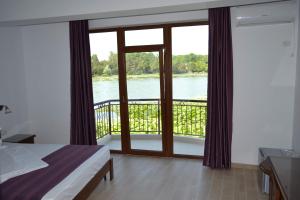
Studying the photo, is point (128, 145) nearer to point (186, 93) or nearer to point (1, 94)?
point (186, 93)

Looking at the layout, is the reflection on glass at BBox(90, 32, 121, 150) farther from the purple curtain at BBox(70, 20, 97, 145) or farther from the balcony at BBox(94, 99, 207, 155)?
the purple curtain at BBox(70, 20, 97, 145)

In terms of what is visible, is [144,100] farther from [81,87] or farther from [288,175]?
[288,175]

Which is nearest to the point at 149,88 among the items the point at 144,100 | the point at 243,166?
the point at 144,100

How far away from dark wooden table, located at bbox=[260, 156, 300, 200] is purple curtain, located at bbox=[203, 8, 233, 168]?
1.61 meters

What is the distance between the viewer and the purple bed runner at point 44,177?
2.24 m

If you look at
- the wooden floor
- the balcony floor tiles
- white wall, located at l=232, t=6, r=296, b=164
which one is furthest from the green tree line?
the wooden floor

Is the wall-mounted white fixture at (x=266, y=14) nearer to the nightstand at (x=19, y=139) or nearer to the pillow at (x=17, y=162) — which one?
the pillow at (x=17, y=162)

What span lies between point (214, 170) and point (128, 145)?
1.70m

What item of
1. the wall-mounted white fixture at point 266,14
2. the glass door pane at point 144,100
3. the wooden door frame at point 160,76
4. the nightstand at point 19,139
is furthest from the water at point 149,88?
the nightstand at point 19,139

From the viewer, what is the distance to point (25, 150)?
3402 millimetres

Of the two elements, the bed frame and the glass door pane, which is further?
the glass door pane

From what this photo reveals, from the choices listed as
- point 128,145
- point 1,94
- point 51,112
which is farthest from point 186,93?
point 1,94

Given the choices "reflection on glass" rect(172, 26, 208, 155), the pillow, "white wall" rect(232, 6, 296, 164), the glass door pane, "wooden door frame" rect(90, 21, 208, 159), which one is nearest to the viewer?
the pillow

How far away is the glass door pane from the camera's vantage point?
14.8 ft
